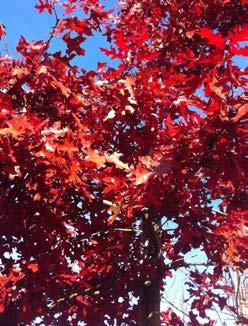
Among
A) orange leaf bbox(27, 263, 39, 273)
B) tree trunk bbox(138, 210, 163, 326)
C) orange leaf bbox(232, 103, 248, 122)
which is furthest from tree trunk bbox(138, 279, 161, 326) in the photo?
orange leaf bbox(232, 103, 248, 122)

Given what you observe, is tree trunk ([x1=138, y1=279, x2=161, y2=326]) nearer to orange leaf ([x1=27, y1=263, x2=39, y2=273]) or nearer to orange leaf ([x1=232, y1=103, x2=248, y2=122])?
orange leaf ([x1=27, y1=263, x2=39, y2=273])

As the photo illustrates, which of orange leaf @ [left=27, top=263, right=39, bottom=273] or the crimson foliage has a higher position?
the crimson foliage

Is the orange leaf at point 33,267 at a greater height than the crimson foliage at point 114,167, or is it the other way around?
the crimson foliage at point 114,167

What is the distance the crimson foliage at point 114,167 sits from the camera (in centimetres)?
262

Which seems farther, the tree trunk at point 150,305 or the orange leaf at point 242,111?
the tree trunk at point 150,305

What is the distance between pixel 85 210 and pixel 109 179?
90 cm

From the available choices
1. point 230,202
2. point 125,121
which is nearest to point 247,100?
point 125,121

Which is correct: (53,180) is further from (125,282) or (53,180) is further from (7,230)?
(125,282)

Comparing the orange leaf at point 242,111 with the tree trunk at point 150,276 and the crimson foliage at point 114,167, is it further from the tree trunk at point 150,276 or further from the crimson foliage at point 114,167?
the tree trunk at point 150,276

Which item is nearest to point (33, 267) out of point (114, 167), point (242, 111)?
point (114, 167)

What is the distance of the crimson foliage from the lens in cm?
262

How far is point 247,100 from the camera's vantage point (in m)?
2.22

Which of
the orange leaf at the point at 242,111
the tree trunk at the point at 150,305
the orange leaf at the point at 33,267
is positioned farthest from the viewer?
the tree trunk at the point at 150,305

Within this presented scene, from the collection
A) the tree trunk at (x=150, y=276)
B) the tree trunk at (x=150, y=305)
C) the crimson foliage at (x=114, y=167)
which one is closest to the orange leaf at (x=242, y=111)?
the crimson foliage at (x=114, y=167)
